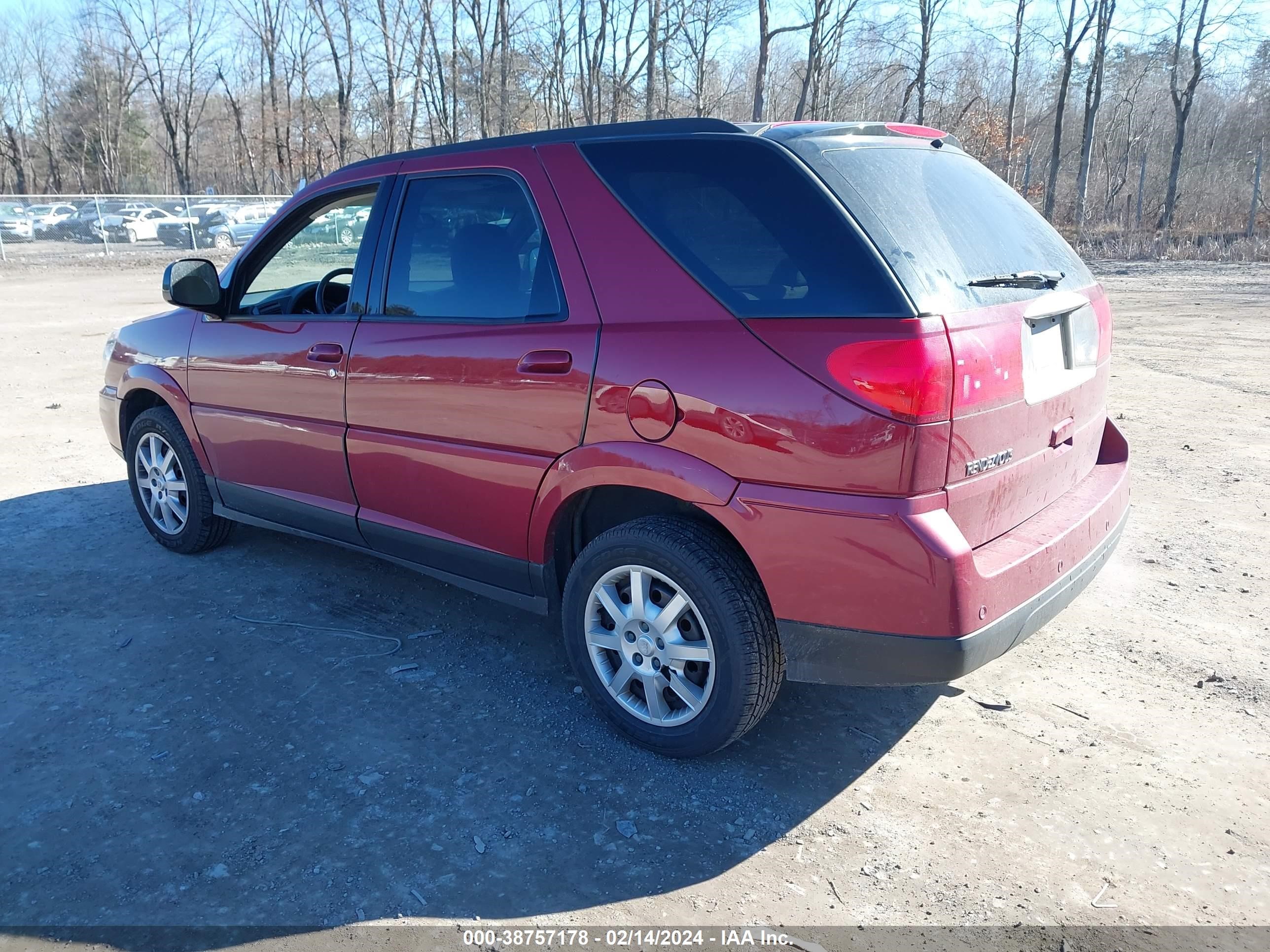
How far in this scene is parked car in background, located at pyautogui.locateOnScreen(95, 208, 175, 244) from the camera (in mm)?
30672

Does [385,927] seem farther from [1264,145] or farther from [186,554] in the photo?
[1264,145]

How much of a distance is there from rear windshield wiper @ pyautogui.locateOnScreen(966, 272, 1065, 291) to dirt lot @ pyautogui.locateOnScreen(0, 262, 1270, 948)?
152 centimetres

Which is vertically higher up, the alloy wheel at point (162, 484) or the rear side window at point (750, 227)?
the rear side window at point (750, 227)

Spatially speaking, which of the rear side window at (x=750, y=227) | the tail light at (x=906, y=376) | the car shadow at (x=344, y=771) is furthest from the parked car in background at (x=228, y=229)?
the tail light at (x=906, y=376)

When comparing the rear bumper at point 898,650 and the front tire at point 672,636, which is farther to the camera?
the front tire at point 672,636

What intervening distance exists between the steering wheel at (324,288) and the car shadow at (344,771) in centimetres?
140

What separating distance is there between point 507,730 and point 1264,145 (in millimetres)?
41175

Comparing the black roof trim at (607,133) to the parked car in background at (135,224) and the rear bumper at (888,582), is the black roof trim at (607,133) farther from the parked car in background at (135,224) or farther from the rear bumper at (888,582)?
the parked car in background at (135,224)

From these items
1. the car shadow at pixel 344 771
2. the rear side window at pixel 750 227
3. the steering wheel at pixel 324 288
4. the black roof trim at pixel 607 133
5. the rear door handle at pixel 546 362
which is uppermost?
the black roof trim at pixel 607 133

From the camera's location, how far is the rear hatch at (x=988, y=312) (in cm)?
257

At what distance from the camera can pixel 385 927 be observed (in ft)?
7.89

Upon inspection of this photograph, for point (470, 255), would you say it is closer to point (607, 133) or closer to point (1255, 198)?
point (607, 133)

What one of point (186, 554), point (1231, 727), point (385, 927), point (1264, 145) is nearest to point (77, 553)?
point (186, 554)

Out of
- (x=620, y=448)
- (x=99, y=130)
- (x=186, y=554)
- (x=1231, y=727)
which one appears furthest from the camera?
(x=99, y=130)
